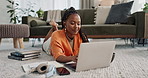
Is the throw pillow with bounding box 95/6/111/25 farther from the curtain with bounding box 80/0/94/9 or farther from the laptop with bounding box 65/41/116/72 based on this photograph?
the laptop with bounding box 65/41/116/72

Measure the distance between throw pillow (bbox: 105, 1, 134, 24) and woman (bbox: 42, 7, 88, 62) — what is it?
1481mm

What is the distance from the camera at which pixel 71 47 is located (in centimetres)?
154

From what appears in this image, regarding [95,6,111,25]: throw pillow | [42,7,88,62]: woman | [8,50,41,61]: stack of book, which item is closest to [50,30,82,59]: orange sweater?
[42,7,88,62]: woman

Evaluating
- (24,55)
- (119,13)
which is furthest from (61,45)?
(119,13)

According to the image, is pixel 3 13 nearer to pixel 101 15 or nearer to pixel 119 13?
pixel 101 15

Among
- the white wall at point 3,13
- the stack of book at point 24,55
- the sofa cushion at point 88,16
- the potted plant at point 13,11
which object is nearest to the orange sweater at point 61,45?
the stack of book at point 24,55

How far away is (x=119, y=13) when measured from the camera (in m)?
2.91

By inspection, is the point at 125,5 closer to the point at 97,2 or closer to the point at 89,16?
the point at 89,16

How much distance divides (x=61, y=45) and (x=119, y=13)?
1747 mm

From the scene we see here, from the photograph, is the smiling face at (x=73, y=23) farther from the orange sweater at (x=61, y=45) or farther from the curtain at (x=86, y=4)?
the curtain at (x=86, y=4)

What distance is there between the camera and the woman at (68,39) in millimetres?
1397

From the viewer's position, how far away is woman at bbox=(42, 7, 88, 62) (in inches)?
55.0

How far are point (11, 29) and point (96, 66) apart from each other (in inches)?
60.0

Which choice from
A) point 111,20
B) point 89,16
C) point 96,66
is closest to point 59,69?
point 96,66
